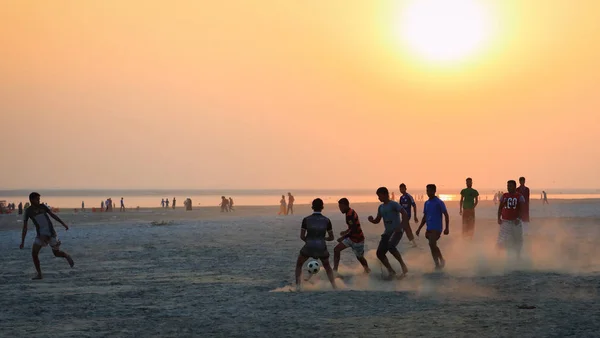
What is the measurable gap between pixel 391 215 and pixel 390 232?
44 centimetres

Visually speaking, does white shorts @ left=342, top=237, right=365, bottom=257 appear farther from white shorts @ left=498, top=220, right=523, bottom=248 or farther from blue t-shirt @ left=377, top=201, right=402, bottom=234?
white shorts @ left=498, top=220, right=523, bottom=248

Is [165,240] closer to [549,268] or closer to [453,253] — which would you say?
[453,253]

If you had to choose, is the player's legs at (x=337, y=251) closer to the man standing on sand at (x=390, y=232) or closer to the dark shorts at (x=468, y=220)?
the man standing on sand at (x=390, y=232)

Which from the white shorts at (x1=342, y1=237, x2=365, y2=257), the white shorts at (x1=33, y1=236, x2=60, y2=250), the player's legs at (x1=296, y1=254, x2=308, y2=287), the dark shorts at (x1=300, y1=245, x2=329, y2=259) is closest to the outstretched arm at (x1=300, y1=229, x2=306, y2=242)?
the dark shorts at (x1=300, y1=245, x2=329, y2=259)

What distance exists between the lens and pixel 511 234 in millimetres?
19719

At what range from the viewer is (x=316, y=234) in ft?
48.1

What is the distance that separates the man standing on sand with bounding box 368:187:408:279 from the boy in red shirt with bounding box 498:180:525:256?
159 inches

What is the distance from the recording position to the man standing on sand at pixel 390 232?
16516 millimetres

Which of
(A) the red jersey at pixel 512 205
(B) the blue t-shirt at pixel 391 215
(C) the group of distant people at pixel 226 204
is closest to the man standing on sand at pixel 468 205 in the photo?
(A) the red jersey at pixel 512 205

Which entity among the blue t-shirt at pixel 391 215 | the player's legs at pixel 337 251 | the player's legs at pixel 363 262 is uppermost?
the blue t-shirt at pixel 391 215

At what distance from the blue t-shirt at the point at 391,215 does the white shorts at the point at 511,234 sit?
422 centimetres

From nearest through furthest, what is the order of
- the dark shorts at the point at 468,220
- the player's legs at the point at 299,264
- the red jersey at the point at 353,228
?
1. the player's legs at the point at 299,264
2. the red jersey at the point at 353,228
3. the dark shorts at the point at 468,220

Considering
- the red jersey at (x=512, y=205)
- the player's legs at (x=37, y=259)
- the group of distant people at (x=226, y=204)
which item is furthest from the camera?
the group of distant people at (x=226, y=204)

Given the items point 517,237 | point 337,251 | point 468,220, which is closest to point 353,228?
point 337,251
